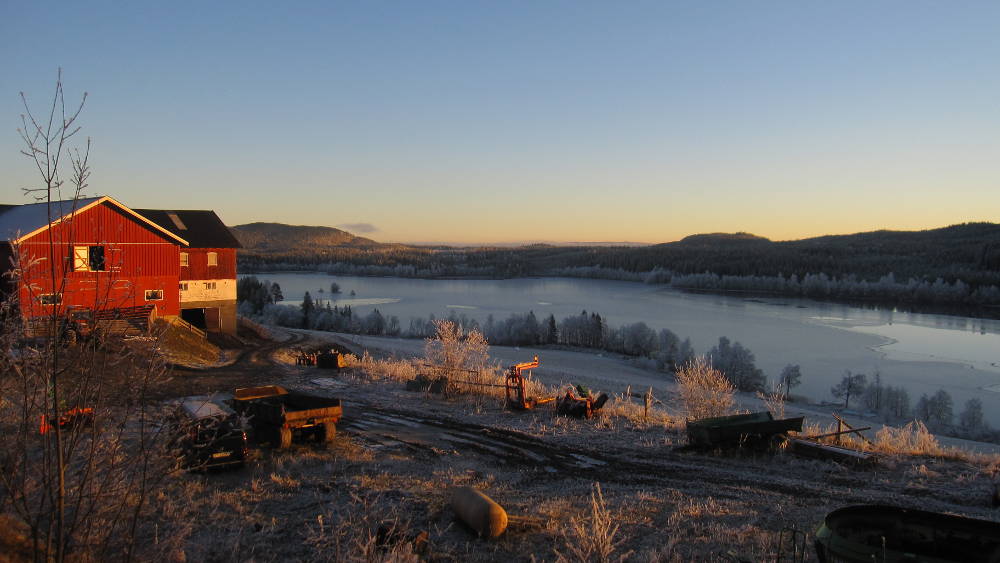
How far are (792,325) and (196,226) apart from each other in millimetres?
57738

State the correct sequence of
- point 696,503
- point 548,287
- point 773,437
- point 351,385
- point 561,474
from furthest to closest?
point 548,287 → point 351,385 → point 773,437 → point 561,474 → point 696,503

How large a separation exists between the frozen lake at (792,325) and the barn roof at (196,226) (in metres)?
34.7

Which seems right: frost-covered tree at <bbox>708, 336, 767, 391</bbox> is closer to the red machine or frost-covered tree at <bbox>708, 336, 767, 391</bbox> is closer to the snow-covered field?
the snow-covered field

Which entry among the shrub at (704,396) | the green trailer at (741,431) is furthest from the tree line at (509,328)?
the green trailer at (741,431)

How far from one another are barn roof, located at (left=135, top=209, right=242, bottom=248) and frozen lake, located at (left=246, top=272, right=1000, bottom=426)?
3467 cm

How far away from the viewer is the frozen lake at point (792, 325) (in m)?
40.5

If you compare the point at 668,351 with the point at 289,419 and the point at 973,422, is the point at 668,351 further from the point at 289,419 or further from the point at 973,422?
the point at 289,419

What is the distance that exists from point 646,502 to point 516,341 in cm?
5166

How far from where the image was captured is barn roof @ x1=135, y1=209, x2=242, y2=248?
30.0 metres

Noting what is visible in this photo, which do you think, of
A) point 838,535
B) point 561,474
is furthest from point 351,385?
point 838,535

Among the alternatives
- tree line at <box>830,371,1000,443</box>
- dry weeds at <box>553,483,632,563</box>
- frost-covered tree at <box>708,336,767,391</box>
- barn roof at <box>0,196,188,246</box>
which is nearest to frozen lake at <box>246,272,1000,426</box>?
tree line at <box>830,371,1000,443</box>

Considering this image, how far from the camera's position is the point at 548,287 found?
128 m

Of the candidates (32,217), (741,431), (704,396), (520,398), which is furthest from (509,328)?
(741,431)

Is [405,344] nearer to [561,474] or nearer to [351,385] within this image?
[351,385]
